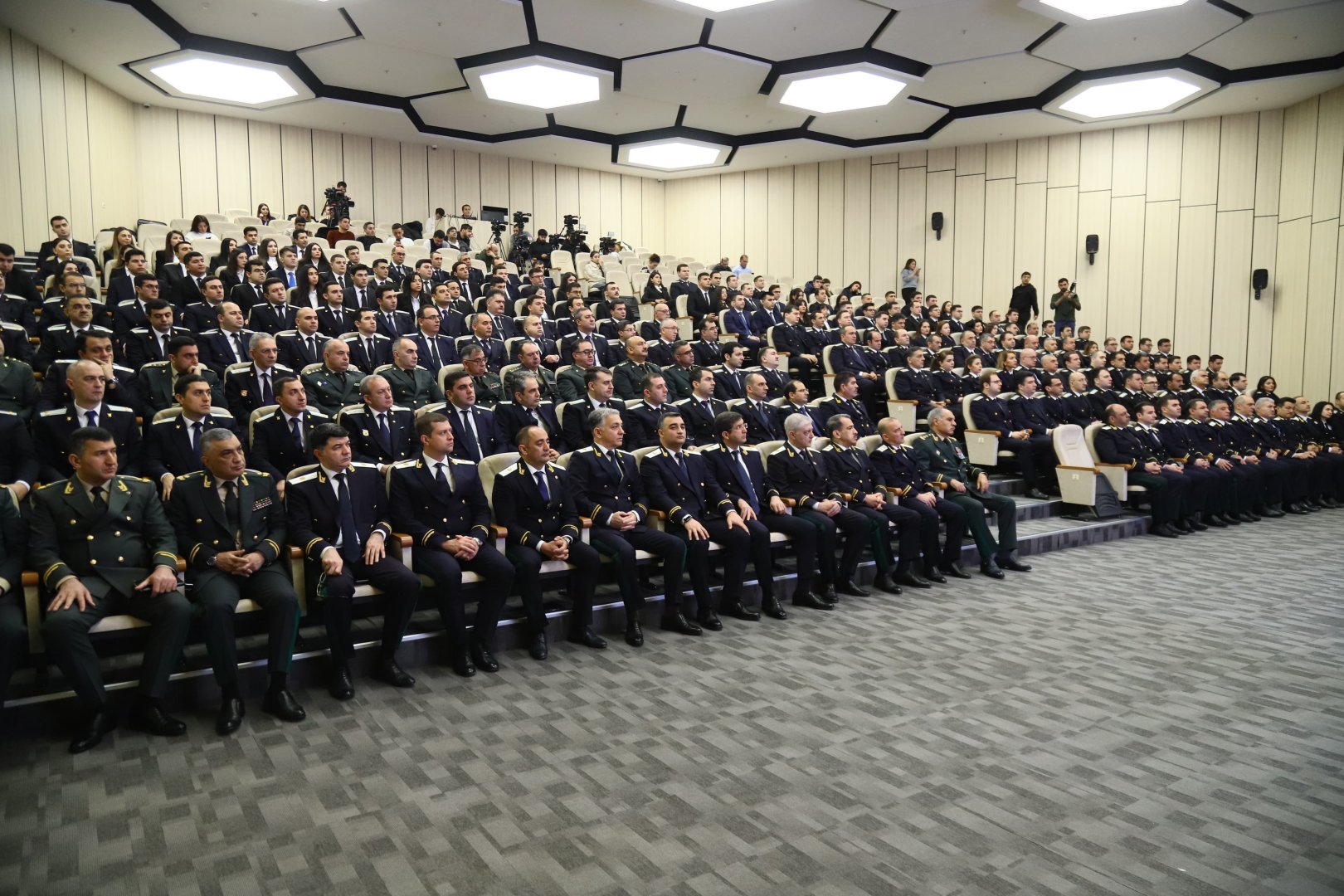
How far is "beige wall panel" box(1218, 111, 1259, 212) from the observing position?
36.7ft

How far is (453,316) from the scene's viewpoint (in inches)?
275

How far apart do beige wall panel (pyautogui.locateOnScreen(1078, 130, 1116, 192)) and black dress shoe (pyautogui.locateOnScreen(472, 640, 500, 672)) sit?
12.2m

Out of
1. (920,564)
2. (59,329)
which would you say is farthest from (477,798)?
(59,329)

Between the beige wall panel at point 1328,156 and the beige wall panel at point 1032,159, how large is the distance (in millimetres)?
3329

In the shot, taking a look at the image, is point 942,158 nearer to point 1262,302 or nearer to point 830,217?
point 830,217

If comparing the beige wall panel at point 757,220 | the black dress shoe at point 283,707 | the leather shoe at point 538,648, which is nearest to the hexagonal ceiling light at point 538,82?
the beige wall panel at point 757,220

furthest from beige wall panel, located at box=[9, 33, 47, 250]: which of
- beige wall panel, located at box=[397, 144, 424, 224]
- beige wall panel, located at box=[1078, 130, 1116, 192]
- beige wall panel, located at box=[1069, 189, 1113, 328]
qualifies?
beige wall panel, located at box=[1078, 130, 1116, 192]

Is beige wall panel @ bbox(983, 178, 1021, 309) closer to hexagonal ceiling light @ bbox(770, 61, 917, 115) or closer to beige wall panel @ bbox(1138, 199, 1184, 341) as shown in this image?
beige wall panel @ bbox(1138, 199, 1184, 341)

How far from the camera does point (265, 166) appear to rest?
40.6 ft

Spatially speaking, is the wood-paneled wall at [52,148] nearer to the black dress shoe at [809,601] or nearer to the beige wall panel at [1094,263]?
the black dress shoe at [809,601]

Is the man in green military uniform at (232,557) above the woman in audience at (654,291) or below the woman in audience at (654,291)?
below

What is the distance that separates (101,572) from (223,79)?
946cm

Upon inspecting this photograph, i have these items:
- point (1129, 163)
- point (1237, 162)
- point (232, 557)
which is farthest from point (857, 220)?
point (232, 557)

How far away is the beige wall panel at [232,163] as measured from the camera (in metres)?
12.0
